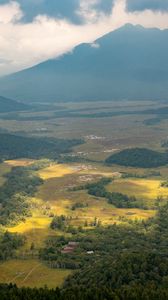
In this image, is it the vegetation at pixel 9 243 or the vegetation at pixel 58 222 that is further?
the vegetation at pixel 58 222

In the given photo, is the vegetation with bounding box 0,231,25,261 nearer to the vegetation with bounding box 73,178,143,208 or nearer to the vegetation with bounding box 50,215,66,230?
the vegetation with bounding box 50,215,66,230

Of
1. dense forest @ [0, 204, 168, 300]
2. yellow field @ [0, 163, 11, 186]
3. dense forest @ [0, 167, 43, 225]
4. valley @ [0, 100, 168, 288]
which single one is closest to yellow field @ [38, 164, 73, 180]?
valley @ [0, 100, 168, 288]

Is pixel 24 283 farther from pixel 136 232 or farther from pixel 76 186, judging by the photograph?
pixel 76 186

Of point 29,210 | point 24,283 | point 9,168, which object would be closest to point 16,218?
point 29,210

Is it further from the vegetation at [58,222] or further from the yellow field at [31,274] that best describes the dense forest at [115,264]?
the vegetation at [58,222]

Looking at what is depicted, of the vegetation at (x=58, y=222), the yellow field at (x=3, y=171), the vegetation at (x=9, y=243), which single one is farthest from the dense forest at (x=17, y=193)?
the vegetation at (x=9, y=243)

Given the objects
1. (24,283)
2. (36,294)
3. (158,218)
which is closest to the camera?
(36,294)

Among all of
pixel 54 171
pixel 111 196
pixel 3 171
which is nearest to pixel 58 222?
pixel 111 196

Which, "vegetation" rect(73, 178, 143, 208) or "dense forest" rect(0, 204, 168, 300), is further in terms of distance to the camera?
"vegetation" rect(73, 178, 143, 208)
